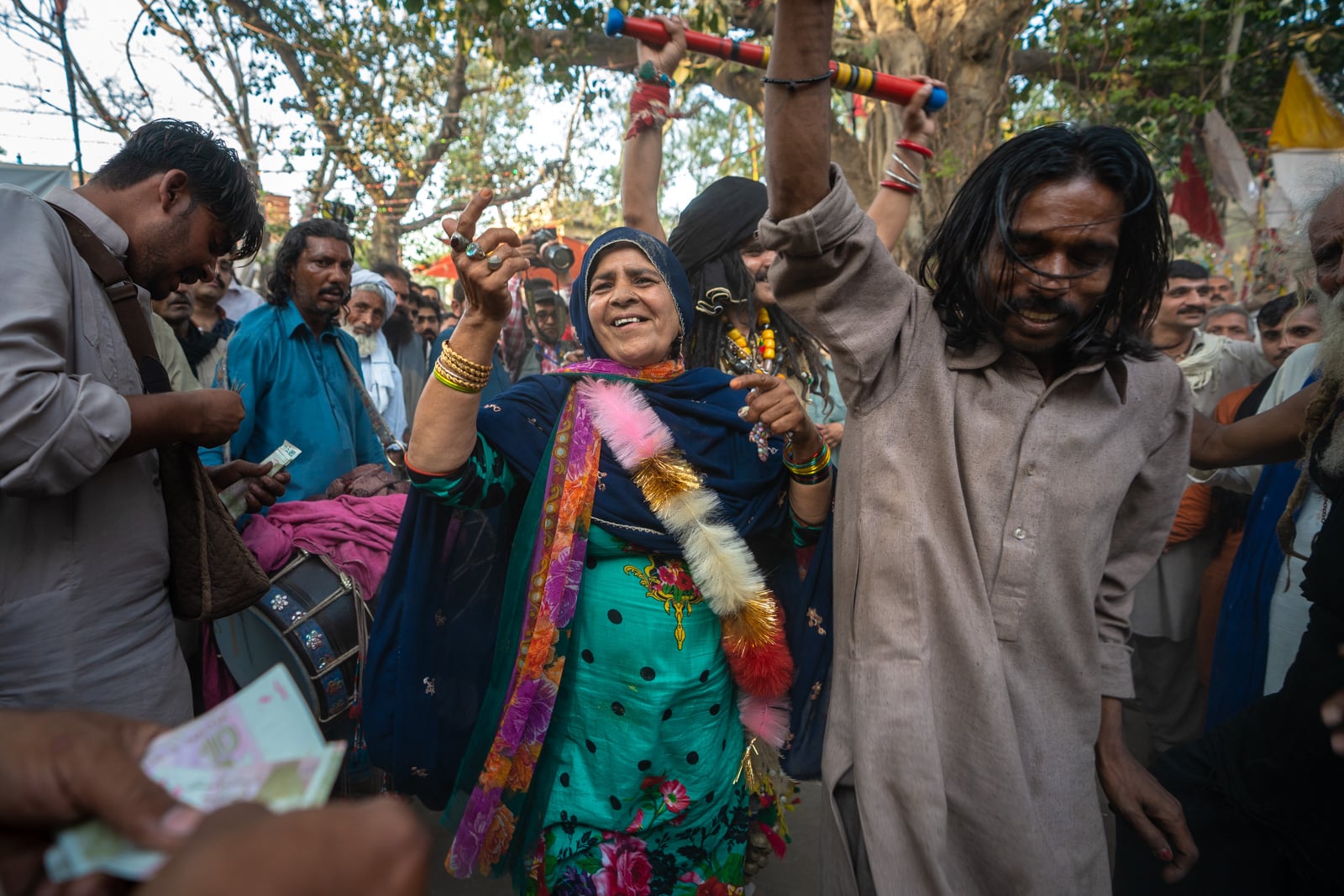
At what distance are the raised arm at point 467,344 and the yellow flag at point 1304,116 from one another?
9.59 metres

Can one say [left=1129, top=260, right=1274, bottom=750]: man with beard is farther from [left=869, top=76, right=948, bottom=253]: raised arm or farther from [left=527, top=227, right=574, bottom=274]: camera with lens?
[left=527, top=227, right=574, bottom=274]: camera with lens

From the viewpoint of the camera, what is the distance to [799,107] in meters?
1.26

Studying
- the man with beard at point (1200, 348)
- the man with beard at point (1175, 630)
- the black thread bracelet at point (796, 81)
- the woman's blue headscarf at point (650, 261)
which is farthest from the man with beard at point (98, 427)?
the man with beard at point (1200, 348)

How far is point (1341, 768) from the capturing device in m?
1.64

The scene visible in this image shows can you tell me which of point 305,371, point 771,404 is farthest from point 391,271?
point 771,404

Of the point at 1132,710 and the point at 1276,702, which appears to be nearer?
the point at 1276,702

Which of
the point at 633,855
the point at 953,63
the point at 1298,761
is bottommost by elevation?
the point at 633,855

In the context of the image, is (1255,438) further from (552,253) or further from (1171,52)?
(1171,52)

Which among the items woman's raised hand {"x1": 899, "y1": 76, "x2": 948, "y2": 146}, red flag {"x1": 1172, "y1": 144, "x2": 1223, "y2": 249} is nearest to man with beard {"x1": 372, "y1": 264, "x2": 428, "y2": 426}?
woman's raised hand {"x1": 899, "y1": 76, "x2": 948, "y2": 146}

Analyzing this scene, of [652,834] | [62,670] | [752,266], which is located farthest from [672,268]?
[62,670]

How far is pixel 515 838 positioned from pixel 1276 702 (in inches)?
72.2

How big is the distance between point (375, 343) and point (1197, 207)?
34.5 feet

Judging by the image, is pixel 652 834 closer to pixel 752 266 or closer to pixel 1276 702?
pixel 1276 702

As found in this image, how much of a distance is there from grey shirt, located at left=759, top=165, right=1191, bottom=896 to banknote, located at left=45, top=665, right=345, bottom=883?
3.27ft
